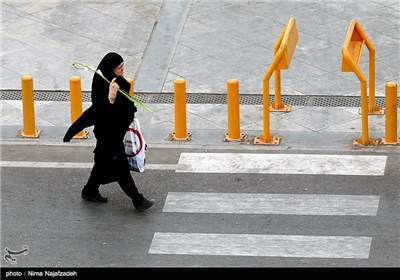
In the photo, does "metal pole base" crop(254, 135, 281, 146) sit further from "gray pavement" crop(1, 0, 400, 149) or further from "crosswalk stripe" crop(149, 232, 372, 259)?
"crosswalk stripe" crop(149, 232, 372, 259)

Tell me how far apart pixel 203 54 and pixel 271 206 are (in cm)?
483

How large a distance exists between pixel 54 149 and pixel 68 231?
8.03 ft

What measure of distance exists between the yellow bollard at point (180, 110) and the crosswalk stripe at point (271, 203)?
1644mm

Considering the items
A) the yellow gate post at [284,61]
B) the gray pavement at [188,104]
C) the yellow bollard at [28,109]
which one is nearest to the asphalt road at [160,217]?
the gray pavement at [188,104]

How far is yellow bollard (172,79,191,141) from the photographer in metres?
14.1

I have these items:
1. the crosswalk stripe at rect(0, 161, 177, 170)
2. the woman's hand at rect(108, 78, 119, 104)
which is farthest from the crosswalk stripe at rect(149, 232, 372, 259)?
the crosswalk stripe at rect(0, 161, 177, 170)

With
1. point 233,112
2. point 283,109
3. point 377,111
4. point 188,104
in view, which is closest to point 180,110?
point 233,112

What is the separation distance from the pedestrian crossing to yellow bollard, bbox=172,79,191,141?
0.49 meters

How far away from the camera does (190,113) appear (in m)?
15.2

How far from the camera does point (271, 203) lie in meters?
12.5

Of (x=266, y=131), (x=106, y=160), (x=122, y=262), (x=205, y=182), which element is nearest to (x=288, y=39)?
(x=266, y=131)

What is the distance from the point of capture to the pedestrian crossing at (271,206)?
11.5 metres

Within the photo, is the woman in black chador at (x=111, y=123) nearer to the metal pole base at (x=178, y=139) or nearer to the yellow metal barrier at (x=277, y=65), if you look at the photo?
the metal pole base at (x=178, y=139)
